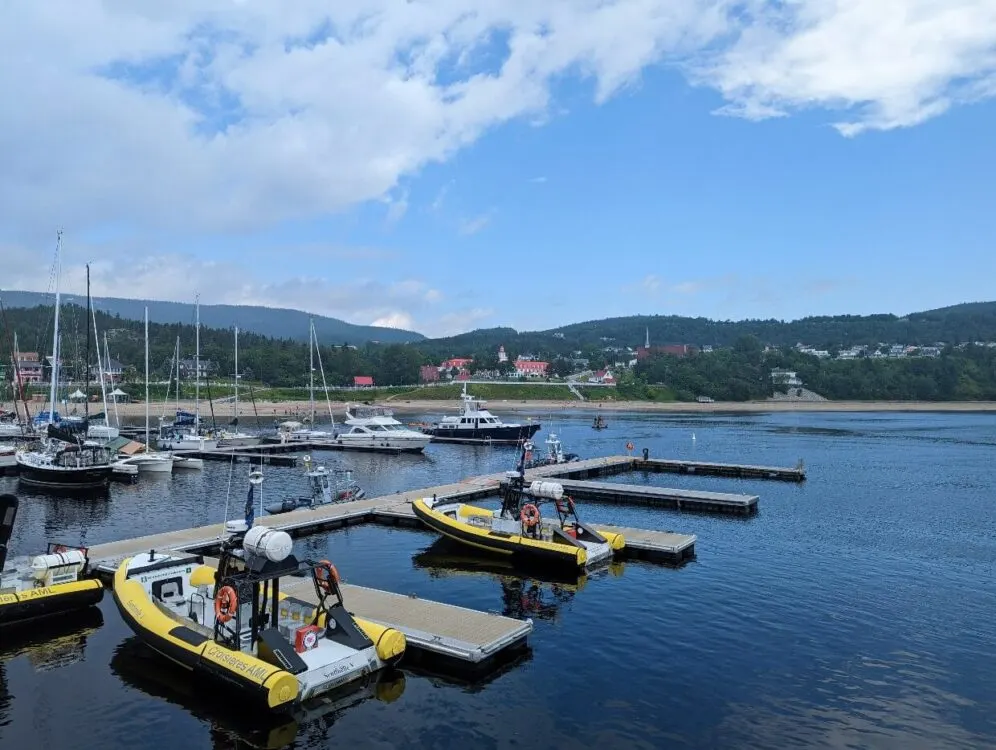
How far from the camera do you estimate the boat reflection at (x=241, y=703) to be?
46.6 feet

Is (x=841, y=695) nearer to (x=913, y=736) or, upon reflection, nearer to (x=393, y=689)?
(x=913, y=736)

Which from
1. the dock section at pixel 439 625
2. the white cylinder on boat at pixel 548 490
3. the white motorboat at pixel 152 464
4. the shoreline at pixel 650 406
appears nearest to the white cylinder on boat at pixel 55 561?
the dock section at pixel 439 625

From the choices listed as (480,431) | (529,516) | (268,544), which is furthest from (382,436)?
(268,544)

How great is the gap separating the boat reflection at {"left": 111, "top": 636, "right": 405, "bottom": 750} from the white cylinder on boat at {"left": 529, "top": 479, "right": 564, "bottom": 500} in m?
11.2

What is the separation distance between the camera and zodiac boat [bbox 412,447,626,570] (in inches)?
1011

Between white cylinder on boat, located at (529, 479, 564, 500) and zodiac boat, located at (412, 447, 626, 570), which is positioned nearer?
zodiac boat, located at (412, 447, 626, 570)

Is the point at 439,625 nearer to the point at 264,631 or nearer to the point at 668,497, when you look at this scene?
the point at 264,631

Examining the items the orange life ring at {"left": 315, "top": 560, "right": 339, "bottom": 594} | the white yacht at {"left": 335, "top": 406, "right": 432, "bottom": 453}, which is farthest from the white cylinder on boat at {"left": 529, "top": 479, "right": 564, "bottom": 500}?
the white yacht at {"left": 335, "top": 406, "right": 432, "bottom": 453}

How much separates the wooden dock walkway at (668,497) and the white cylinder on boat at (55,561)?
28458 millimetres

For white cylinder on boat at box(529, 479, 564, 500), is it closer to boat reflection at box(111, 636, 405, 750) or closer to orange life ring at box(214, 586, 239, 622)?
boat reflection at box(111, 636, 405, 750)

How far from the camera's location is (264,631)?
15.2 m

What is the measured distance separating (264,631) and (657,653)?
9758 mm

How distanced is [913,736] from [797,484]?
37.9m

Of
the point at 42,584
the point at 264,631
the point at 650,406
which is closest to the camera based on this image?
the point at 264,631
